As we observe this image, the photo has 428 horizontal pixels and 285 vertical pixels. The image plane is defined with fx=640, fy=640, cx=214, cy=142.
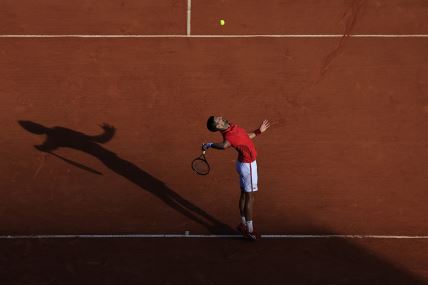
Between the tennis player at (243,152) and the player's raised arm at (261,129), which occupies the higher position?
the player's raised arm at (261,129)

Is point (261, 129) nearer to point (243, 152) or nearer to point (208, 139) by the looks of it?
point (243, 152)

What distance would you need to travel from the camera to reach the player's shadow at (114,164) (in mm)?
10961

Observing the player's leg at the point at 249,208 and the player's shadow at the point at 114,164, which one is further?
the player's shadow at the point at 114,164

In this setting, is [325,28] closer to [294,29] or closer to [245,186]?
[294,29]

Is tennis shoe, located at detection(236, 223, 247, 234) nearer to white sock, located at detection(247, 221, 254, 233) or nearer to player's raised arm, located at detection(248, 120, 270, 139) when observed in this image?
white sock, located at detection(247, 221, 254, 233)

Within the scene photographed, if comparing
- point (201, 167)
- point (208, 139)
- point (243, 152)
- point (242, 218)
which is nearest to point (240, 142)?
point (243, 152)

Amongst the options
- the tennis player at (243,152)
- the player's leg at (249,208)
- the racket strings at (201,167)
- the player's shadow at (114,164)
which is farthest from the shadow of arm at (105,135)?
the player's leg at (249,208)

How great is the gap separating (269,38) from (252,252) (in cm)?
600

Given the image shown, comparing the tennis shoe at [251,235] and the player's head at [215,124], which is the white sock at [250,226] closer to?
the tennis shoe at [251,235]

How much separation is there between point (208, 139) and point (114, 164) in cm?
186

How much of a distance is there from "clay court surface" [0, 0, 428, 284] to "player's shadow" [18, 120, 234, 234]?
0.11 ft

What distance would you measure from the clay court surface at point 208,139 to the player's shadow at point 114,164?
3 centimetres

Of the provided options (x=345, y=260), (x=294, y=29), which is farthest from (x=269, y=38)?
(x=345, y=260)

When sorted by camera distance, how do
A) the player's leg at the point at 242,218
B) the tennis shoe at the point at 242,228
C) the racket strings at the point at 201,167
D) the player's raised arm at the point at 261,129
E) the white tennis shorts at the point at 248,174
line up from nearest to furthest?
the white tennis shorts at the point at 248,174
the player's raised arm at the point at 261,129
the player's leg at the point at 242,218
the tennis shoe at the point at 242,228
the racket strings at the point at 201,167
